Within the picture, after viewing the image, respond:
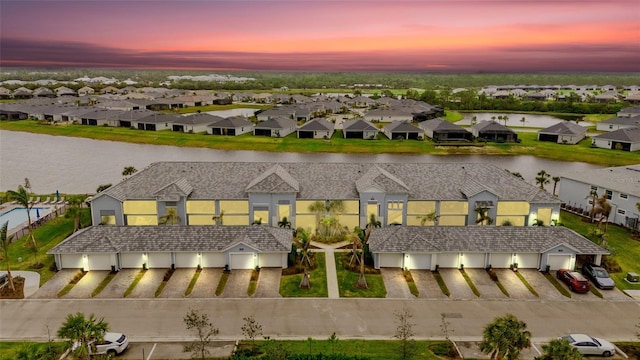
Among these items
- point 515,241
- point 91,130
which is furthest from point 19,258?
point 91,130

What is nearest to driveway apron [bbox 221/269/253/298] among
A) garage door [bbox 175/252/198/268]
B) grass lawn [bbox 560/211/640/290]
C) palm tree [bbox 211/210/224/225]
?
garage door [bbox 175/252/198/268]

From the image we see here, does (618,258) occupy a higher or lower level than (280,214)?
lower

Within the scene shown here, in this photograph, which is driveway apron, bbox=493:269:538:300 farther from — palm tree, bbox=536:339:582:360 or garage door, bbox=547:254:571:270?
palm tree, bbox=536:339:582:360

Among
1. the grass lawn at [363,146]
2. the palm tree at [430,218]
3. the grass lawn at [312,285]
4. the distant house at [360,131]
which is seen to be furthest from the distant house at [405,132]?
the grass lawn at [312,285]

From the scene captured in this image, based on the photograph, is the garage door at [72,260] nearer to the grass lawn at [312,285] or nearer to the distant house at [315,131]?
the grass lawn at [312,285]

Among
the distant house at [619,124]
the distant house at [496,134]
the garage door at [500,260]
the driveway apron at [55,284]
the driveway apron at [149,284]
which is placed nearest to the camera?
the driveway apron at [55,284]

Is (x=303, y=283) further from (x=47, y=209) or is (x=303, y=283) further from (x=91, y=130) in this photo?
(x=91, y=130)
